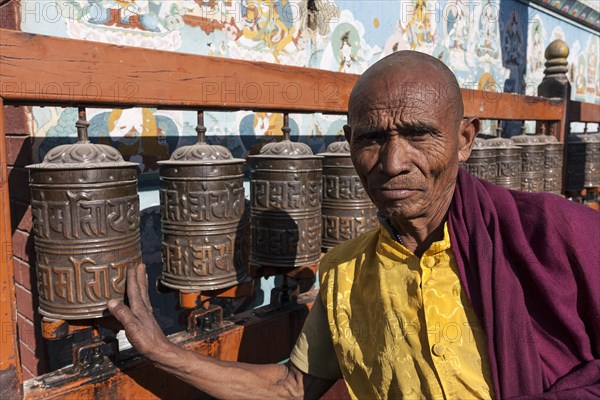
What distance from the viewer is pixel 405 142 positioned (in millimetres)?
1081

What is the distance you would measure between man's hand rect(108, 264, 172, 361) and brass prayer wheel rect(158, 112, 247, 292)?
24 cm

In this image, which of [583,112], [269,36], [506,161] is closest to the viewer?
[506,161]

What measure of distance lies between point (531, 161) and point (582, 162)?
2.62 ft

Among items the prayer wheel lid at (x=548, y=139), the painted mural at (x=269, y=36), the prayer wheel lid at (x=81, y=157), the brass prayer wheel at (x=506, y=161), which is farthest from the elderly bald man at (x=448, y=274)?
the prayer wheel lid at (x=548, y=139)

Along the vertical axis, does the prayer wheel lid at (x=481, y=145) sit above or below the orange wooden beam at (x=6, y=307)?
above

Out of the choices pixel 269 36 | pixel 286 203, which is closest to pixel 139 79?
pixel 286 203

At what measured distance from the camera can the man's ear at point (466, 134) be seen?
1.17 metres

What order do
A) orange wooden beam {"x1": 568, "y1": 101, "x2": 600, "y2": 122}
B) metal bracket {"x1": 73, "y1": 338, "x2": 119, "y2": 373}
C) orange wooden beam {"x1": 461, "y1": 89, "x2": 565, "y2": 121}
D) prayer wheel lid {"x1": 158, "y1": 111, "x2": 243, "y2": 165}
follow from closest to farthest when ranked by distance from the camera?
metal bracket {"x1": 73, "y1": 338, "x2": 119, "y2": 373}, prayer wheel lid {"x1": 158, "y1": 111, "x2": 243, "y2": 165}, orange wooden beam {"x1": 461, "y1": 89, "x2": 565, "y2": 121}, orange wooden beam {"x1": 568, "y1": 101, "x2": 600, "y2": 122}

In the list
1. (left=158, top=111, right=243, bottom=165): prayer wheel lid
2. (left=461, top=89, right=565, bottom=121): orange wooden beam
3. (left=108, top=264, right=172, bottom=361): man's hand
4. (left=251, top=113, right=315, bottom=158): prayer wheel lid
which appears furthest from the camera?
(left=461, top=89, right=565, bottom=121): orange wooden beam

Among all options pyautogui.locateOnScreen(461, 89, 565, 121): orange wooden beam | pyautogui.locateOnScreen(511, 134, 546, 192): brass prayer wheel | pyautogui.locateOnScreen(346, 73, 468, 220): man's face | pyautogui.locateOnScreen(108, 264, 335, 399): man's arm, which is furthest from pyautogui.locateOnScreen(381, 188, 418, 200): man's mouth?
pyautogui.locateOnScreen(511, 134, 546, 192): brass prayer wheel

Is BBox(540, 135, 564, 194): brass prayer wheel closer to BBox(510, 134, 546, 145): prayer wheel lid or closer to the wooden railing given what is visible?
BBox(510, 134, 546, 145): prayer wheel lid

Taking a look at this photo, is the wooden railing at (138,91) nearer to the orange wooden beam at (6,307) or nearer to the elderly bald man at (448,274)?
the orange wooden beam at (6,307)

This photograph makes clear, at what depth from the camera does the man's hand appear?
4.16ft

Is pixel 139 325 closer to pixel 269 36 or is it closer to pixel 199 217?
pixel 199 217
